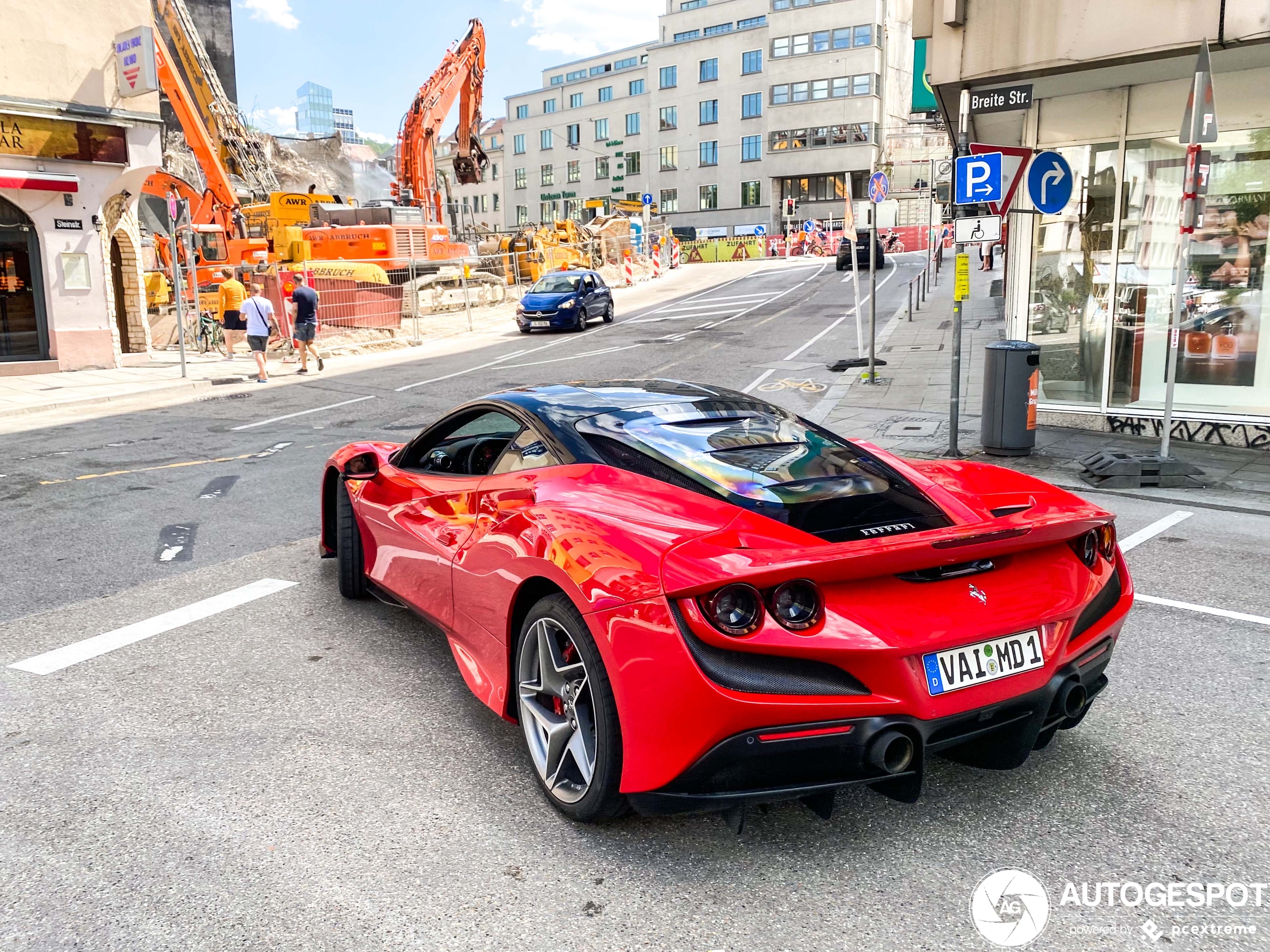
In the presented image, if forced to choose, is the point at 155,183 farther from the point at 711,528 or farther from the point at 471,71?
the point at 711,528

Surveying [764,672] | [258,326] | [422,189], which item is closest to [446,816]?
[764,672]

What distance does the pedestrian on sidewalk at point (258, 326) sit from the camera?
1759 centimetres

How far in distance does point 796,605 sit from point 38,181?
19364 mm

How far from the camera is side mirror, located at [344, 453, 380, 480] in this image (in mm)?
4824

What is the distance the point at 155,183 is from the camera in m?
23.7

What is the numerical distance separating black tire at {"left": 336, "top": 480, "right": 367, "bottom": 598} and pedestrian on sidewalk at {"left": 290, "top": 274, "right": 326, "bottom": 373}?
14.3m

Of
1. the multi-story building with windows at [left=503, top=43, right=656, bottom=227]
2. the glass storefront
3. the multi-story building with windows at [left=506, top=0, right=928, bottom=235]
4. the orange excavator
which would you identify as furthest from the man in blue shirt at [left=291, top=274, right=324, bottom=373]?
the multi-story building with windows at [left=503, top=43, right=656, bottom=227]

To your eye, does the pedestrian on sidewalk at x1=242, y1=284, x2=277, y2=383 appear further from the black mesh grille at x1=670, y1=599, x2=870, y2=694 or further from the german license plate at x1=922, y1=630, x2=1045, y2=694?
the german license plate at x1=922, y1=630, x2=1045, y2=694

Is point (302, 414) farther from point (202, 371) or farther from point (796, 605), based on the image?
point (796, 605)

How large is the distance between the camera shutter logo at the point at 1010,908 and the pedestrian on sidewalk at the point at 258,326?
56.3 ft

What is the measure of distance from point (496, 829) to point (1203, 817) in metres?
2.30

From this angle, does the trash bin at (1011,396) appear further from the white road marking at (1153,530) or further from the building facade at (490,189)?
the building facade at (490,189)

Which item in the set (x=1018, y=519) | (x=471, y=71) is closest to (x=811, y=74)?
(x=471, y=71)

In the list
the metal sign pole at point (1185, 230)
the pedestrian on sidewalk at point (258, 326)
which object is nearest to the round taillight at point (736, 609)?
the metal sign pole at point (1185, 230)
